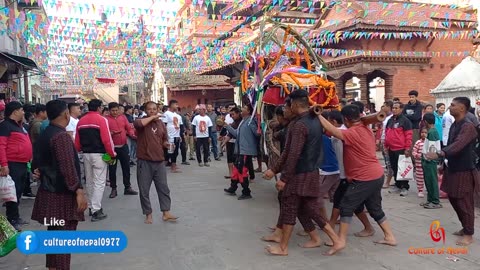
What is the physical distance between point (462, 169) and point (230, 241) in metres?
2.83

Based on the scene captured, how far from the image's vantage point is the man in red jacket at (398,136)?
7.56 metres

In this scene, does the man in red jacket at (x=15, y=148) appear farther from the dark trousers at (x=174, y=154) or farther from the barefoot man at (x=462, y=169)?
the barefoot man at (x=462, y=169)

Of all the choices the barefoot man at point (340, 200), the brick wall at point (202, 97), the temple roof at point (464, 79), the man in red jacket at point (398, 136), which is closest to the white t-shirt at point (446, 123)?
the man in red jacket at point (398, 136)

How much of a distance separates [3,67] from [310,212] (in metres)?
11.9

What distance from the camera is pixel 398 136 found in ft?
25.0

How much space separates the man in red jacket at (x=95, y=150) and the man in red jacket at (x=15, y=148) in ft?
2.46

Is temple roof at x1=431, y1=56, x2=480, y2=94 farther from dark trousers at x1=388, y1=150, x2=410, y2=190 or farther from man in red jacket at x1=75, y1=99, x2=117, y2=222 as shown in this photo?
man in red jacket at x1=75, y1=99, x2=117, y2=222

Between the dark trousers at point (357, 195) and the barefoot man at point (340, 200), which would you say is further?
the barefoot man at point (340, 200)

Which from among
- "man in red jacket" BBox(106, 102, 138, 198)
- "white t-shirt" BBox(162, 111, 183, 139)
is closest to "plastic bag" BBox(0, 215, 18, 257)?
"man in red jacket" BBox(106, 102, 138, 198)

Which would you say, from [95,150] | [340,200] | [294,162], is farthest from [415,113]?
[95,150]

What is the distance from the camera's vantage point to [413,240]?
16.3ft

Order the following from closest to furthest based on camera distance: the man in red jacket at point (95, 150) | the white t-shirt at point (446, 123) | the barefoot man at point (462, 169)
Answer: the barefoot man at point (462, 169) → the man in red jacket at point (95, 150) → the white t-shirt at point (446, 123)

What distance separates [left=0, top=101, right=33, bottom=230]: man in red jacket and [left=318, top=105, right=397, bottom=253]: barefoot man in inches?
161

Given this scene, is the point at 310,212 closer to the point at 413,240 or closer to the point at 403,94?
the point at 413,240
